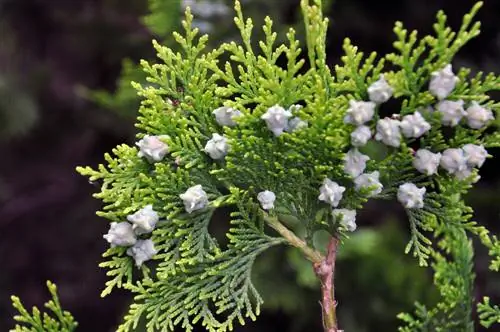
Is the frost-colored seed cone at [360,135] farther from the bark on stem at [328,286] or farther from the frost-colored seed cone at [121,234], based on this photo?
the frost-colored seed cone at [121,234]

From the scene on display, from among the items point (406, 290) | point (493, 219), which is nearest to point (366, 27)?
point (493, 219)

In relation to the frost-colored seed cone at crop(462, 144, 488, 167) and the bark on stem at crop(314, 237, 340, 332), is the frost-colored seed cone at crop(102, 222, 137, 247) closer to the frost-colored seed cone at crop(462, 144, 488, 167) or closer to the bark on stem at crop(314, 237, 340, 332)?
the bark on stem at crop(314, 237, 340, 332)

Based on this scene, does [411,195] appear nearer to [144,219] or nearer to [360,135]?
[360,135]

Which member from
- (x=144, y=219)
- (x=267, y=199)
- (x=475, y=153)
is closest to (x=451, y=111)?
(x=475, y=153)

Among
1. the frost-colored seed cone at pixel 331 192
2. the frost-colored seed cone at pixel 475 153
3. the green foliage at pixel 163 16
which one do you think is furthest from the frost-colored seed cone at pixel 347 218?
the green foliage at pixel 163 16

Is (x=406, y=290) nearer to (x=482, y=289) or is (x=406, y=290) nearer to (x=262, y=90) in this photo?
(x=482, y=289)

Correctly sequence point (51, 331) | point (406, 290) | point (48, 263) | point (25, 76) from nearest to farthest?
point (51, 331), point (406, 290), point (25, 76), point (48, 263)

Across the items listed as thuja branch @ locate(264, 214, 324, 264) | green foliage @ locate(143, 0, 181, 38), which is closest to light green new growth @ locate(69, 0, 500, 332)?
thuja branch @ locate(264, 214, 324, 264)
